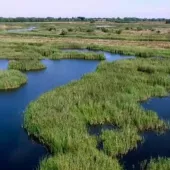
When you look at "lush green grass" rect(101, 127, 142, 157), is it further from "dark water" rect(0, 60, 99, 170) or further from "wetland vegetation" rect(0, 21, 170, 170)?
"dark water" rect(0, 60, 99, 170)

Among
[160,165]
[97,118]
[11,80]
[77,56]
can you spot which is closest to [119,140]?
[160,165]

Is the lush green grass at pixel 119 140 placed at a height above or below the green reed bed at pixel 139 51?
below

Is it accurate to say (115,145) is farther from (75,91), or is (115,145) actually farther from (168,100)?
(168,100)

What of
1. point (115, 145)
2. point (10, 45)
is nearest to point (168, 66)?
point (115, 145)

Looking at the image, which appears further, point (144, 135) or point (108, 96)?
point (108, 96)

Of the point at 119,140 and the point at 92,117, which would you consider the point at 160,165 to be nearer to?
the point at 119,140

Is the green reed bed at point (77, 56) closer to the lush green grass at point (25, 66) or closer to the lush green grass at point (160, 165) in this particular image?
the lush green grass at point (25, 66)

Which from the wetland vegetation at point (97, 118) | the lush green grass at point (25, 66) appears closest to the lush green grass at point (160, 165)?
the wetland vegetation at point (97, 118)
